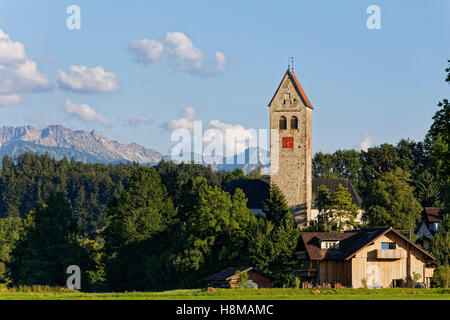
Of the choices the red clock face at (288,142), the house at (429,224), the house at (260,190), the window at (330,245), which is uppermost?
the red clock face at (288,142)

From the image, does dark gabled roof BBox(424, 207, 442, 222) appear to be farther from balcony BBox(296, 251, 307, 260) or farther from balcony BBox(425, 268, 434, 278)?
balcony BBox(296, 251, 307, 260)

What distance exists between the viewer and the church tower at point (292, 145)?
99500 millimetres

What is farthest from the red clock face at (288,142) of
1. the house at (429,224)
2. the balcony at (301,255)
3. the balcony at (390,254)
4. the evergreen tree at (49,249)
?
the balcony at (390,254)

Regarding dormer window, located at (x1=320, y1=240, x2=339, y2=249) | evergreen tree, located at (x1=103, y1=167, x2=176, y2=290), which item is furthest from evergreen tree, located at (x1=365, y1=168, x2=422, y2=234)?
evergreen tree, located at (x1=103, y1=167, x2=176, y2=290)

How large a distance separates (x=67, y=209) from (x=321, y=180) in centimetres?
3760

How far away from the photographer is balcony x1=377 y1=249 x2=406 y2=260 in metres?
73.0

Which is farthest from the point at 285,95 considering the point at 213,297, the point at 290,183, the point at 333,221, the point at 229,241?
→ the point at 213,297

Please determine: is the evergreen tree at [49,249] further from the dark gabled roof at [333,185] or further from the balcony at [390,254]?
the balcony at [390,254]

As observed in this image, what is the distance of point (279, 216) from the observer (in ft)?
294

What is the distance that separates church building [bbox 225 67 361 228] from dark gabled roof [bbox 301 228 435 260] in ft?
62.5

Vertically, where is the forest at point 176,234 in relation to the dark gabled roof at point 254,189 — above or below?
below

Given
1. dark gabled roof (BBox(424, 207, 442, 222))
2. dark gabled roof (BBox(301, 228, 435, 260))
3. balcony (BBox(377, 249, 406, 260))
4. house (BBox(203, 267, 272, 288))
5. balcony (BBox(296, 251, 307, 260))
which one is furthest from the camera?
dark gabled roof (BBox(424, 207, 442, 222))

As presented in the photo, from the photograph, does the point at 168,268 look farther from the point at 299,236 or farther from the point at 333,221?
the point at 333,221

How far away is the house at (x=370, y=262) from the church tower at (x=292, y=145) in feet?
73.7
